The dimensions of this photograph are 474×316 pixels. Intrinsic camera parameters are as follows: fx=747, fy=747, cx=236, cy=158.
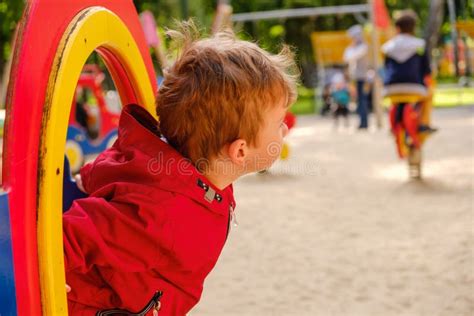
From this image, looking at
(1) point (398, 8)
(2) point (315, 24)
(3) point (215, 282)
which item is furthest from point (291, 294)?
(1) point (398, 8)

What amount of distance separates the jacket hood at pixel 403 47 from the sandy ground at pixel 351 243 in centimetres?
107

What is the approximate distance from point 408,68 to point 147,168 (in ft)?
17.8

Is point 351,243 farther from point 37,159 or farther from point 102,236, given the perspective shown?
point 37,159

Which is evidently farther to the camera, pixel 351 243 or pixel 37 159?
pixel 351 243

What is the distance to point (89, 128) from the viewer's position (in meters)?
9.08

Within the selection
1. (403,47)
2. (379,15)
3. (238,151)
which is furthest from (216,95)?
(379,15)

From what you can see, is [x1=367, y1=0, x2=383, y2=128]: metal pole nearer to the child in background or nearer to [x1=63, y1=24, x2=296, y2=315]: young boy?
the child in background

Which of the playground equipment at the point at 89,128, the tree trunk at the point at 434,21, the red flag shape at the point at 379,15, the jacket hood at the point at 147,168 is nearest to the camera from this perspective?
the jacket hood at the point at 147,168

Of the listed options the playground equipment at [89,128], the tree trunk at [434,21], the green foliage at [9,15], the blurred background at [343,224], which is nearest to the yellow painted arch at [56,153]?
the blurred background at [343,224]

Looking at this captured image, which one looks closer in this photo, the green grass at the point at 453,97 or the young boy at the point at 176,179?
the young boy at the point at 176,179

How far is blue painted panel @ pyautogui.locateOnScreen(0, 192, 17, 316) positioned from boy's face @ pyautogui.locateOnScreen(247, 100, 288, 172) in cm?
56

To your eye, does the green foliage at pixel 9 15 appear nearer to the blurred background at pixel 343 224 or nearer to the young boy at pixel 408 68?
the blurred background at pixel 343 224

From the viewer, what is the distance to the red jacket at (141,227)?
139cm

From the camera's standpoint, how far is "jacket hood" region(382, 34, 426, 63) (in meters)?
6.61
